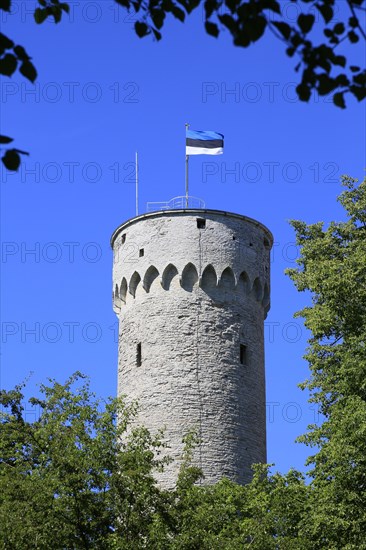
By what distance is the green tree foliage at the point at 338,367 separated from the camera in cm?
2317

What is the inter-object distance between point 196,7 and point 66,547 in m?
17.6

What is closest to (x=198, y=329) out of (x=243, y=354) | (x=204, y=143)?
(x=243, y=354)

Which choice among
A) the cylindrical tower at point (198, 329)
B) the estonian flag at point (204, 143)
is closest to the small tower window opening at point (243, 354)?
the cylindrical tower at point (198, 329)

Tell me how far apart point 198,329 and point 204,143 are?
6420 mm

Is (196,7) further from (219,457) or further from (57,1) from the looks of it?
(219,457)

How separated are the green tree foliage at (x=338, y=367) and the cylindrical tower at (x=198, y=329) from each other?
6.45 m

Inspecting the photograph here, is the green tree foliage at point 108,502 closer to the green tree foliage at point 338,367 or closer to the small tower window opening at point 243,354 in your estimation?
the green tree foliage at point 338,367

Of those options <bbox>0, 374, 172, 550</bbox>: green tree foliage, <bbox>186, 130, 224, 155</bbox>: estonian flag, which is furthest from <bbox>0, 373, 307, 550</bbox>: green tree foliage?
<bbox>186, 130, 224, 155</bbox>: estonian flag

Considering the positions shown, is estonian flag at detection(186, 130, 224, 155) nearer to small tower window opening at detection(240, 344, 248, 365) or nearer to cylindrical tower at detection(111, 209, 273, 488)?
cylindrical tower at detection(111, 209, 273, 488)

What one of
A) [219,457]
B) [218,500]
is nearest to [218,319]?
[219,457]

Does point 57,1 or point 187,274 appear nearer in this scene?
point 57,1

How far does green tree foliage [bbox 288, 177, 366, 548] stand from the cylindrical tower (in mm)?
6450

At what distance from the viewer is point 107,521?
24.6 meters

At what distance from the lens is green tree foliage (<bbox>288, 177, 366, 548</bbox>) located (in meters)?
23.2
